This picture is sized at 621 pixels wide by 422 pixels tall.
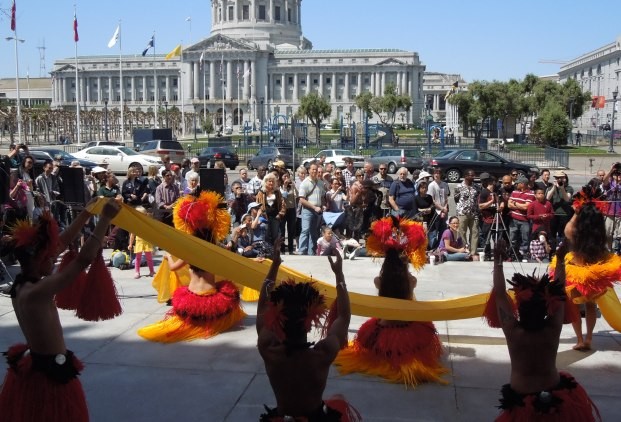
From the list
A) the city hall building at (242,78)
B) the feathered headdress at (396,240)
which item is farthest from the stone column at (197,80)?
the feathered headdress at (396,240)

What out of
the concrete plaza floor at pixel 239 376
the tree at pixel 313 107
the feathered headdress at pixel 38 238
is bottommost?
the concrete plaza floor at pixel 239 376

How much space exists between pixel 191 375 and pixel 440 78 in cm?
15288

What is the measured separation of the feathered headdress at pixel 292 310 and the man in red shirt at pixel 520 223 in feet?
29.2

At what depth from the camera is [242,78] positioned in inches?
5123

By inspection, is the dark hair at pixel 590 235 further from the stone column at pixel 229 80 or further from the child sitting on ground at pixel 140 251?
the stone column at pixel 229 80

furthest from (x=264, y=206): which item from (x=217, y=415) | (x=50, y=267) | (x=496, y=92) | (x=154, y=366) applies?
(x=496, y=92)

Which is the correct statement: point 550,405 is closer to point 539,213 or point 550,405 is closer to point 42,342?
point 42,342

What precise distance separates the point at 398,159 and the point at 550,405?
3118 cm

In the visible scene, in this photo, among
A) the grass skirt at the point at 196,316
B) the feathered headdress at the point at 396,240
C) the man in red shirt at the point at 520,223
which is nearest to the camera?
the feathered headdress at the point at 396,240

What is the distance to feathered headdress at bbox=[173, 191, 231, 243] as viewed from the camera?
760cm

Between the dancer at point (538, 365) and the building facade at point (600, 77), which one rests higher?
the building facade at point (600, 77)

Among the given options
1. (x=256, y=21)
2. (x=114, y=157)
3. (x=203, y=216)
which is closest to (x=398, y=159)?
(x=114, y=157)

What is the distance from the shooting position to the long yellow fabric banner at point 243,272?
6164 mm

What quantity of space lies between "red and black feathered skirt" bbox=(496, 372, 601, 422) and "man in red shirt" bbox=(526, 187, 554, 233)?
26.0ft
